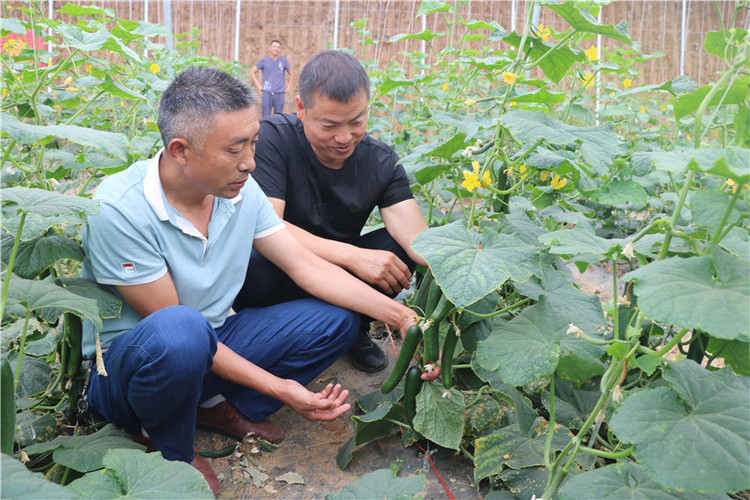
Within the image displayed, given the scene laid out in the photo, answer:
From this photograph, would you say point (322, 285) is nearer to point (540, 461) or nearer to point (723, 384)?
point (540, 461)

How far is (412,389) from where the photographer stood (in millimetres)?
2008

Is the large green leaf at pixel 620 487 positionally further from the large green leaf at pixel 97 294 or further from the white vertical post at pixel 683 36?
the white vertical post at pixel 683 36

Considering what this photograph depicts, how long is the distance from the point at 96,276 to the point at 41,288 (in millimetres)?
273

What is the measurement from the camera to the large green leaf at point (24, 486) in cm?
105

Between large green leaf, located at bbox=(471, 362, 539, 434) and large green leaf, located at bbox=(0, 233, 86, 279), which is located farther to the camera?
large green leaf, located at bbox=(471, 362, 539, 434)

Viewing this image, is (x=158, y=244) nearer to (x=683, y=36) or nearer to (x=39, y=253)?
(x=39, y=253)

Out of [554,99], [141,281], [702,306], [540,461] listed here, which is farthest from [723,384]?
[141,281]

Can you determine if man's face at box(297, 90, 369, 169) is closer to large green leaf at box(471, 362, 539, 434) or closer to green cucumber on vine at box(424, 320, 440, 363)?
green cucumber on vine at box(424, 320, 440, 363)

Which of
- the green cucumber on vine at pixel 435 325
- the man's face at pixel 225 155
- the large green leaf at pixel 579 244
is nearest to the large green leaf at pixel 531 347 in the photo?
the green cucumber on vine at pixel 435 325

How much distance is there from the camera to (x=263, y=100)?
33.1 ft

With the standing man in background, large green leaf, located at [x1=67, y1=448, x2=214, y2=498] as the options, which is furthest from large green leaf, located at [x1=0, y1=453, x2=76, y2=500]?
the standing man in background

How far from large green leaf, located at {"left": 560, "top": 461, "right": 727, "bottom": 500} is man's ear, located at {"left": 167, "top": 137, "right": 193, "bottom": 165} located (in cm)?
137

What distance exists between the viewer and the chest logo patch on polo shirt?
186 centimetres

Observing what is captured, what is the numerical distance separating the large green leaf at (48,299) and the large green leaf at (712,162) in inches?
50.8
